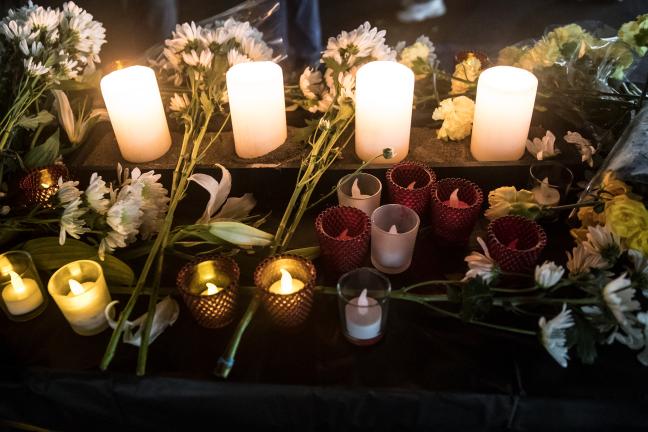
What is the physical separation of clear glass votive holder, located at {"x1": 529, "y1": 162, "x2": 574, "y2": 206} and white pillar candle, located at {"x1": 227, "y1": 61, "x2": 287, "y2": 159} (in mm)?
500

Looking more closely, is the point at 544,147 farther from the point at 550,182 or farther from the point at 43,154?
the point at 43,154

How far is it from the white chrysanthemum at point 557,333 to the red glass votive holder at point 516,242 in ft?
0.37

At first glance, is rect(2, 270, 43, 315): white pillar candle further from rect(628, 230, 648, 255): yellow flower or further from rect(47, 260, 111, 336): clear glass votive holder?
rect(628, 230, 648, 255): yellow flower

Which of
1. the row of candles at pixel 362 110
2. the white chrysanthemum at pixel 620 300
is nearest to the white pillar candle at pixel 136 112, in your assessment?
the row of candles at pixel 362 110

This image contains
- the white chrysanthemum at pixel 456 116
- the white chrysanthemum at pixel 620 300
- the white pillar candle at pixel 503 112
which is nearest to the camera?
the white chrysanthemum at pixel 620 300

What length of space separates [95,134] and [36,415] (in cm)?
61

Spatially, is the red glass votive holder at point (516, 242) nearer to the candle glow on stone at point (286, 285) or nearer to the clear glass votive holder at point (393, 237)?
the clear glass votive holder at point (393, 237)

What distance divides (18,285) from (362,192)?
0.58 m

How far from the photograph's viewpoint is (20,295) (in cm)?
80

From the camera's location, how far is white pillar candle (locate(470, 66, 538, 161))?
96 cm

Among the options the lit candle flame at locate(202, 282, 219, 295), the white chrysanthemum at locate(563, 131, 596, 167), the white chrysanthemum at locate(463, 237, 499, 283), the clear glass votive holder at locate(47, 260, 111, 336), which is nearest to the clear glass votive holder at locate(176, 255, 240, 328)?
the lit candle flame at locate(202, 282, 219, 295)

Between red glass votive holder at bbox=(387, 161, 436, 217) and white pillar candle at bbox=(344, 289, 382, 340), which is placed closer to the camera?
white pillar candle at bbox=(344, 289, 382, 340)

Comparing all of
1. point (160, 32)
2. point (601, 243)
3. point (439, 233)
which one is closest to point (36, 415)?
point (439, 233)

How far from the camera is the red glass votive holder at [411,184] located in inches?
35.3
